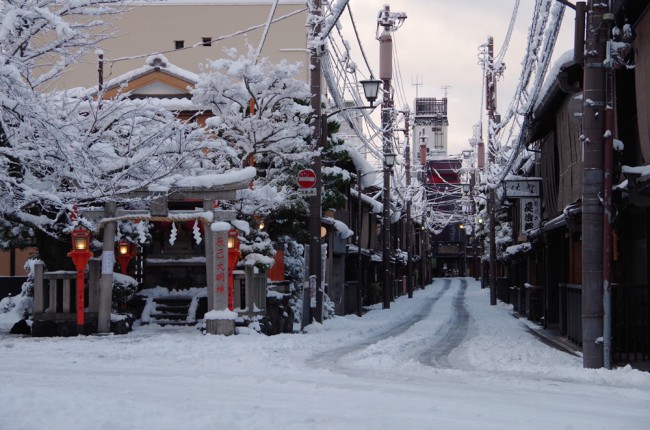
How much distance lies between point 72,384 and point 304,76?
34.3m

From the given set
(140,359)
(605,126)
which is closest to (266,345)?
(140,359)

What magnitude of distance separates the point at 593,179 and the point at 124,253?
14348 mm

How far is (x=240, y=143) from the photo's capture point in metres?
24.8

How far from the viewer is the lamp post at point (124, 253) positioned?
78.5 feet

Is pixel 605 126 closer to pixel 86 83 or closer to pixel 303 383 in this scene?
pixel 303 383

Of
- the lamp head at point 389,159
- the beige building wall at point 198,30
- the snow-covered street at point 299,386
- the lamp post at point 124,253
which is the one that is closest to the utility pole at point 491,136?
the lamp head at point 389,159

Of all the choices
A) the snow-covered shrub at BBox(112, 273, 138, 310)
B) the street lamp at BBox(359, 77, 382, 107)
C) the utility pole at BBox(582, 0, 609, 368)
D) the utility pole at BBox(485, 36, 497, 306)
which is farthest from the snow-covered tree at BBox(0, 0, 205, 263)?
the utility pole at BBox(485, 36, 497, 306)

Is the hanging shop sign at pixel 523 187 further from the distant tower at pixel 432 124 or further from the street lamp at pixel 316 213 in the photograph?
the distant tower at pixel 432 124

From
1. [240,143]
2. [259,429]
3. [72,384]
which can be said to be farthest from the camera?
[240,143]

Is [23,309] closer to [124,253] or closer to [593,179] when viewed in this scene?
[124,253]

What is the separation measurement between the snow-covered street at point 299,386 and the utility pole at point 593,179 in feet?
2.66

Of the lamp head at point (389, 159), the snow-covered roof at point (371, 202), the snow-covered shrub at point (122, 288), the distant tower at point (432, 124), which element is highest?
the distant tower at point (432, 124)

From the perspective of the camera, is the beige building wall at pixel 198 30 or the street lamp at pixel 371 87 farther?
the beige building wall at pixel 198 30

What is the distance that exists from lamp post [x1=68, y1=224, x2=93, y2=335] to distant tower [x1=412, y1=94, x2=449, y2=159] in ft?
393
